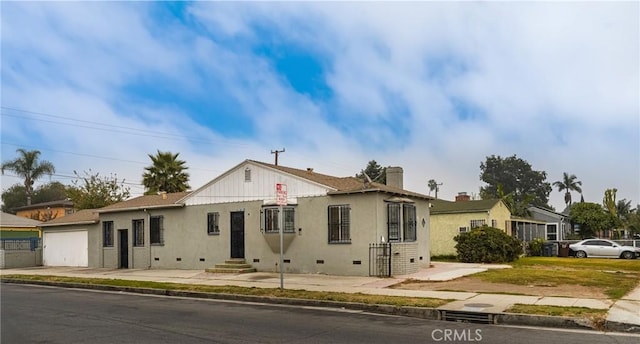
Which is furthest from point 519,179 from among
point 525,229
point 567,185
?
point 525,229

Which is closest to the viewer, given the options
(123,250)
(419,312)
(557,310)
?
(557,310)

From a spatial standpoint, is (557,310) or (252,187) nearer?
(557,310)

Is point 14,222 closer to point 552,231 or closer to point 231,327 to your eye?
point 231,327

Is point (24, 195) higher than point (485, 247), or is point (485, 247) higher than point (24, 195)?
point (24, 195)

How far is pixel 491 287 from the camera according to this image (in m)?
15.2

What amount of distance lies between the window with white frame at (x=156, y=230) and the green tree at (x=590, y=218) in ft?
125

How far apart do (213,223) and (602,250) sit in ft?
75.9

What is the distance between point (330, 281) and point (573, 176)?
8795 cm

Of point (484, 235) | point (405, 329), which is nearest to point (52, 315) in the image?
point (405, 329)

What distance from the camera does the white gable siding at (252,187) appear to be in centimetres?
2132

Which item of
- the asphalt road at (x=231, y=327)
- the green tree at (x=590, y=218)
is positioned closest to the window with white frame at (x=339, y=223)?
the asphalt road at (x=231, y=327)

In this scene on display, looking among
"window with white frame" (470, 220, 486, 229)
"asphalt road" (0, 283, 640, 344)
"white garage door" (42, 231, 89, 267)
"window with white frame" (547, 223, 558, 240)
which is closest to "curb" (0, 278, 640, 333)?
"asphalt road" (0, 283, 640, 344)

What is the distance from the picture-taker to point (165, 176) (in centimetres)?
3853

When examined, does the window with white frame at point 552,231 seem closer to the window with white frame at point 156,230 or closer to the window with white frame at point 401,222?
the window with white frame at point 401,222
